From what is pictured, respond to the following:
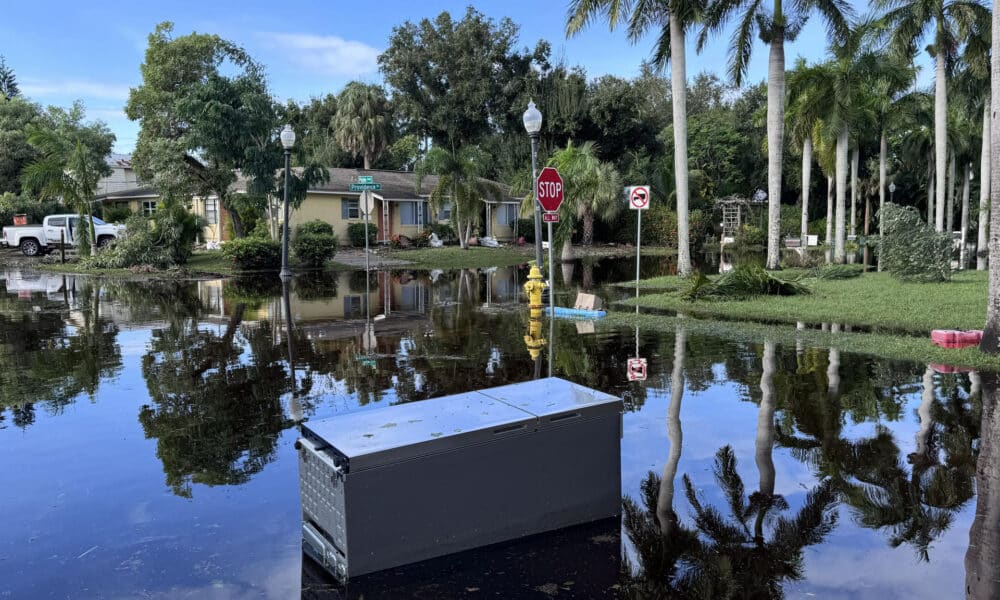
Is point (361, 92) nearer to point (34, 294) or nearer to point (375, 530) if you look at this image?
point (34, 294)

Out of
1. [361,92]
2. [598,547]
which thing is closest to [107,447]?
[598,547]

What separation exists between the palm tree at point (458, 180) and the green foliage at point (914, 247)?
19.6 metres

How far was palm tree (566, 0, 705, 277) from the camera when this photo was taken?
22500 millimetres

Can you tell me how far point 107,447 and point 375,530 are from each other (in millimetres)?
3837

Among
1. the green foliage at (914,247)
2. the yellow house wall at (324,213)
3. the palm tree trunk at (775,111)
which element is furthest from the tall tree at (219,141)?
the green foliage at (914,247)

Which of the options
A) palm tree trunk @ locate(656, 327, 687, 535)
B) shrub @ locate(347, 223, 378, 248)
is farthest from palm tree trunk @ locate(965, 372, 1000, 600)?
shrub @ locate(347, 223, 378, 248)

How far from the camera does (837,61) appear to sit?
2894 centimetres

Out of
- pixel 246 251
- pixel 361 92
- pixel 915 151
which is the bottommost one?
pixel 246 251

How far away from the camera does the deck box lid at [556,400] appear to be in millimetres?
4934

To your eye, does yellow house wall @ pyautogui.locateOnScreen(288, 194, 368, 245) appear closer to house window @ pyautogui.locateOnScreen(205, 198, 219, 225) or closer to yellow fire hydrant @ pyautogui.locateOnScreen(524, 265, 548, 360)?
house window @ pyautogui.locateOnScreen(205, 198, 219, 225)

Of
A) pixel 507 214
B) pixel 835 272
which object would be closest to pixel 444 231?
pixel 507 214

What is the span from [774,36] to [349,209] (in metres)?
23.6

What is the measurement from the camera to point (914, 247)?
798 inches

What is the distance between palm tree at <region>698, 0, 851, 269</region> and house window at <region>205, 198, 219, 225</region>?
2589cm
